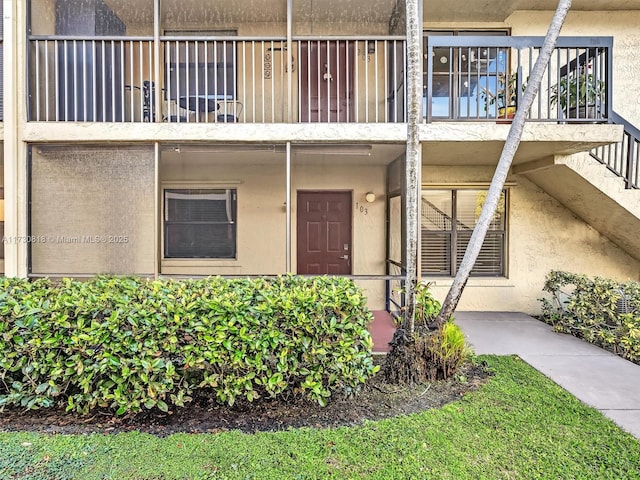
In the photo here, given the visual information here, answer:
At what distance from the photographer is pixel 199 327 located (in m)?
3.57

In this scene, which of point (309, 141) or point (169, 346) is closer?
point (169, 346)

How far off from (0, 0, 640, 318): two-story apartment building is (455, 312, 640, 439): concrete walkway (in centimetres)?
104

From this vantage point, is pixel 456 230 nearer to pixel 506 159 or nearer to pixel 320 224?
pixel 320 224

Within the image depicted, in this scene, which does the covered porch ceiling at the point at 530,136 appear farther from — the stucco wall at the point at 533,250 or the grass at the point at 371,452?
the grass at the point at 371,452

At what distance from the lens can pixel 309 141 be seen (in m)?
5.87

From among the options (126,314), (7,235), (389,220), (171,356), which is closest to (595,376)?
(389,220)

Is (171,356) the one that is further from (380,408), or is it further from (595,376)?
(595,376)

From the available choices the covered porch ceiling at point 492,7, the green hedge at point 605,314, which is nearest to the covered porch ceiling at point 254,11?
the covered porch ceiling at point 492,7

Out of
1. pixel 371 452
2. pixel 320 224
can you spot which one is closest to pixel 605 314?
pixel 371 452

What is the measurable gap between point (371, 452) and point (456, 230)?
568 centimetres

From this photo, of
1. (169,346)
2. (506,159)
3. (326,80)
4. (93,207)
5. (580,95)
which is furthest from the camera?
(326,80)

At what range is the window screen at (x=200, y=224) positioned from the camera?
26.9ft

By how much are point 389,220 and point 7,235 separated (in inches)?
243

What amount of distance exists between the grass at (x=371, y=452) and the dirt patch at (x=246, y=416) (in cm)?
17
